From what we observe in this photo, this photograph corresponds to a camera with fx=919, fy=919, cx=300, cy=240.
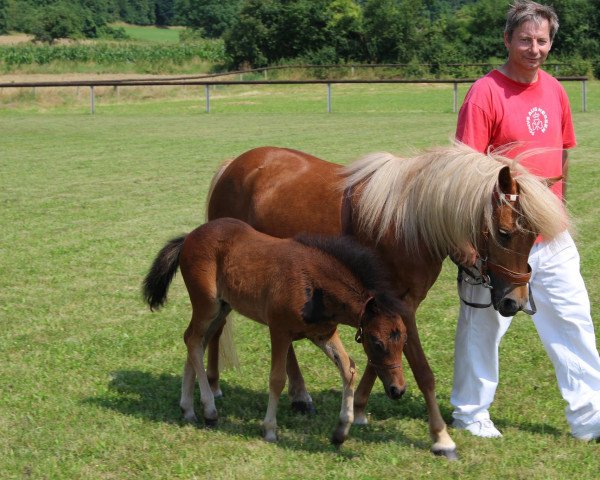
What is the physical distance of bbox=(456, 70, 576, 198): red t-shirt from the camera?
4.85 meters

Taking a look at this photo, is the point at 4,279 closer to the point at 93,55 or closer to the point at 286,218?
the point at 286,218

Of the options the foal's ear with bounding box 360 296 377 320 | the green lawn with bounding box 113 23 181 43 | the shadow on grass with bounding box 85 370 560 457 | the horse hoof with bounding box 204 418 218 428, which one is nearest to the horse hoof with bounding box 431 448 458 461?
the shadow on grass with bounding box 85 370 560 457

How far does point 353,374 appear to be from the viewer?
484 centimetres

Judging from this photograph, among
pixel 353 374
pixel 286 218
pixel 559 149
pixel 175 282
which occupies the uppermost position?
pixel 559 149

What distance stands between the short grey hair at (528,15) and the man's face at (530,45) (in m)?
0.03

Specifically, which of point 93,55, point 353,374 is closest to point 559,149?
point 353,374

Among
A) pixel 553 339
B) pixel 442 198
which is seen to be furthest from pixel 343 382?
pixel 553 339

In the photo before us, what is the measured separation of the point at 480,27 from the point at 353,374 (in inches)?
2086

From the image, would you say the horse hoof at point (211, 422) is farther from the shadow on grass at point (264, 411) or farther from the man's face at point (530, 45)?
the man's face at point (530, 45)

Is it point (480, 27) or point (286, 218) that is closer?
point (286, 218)

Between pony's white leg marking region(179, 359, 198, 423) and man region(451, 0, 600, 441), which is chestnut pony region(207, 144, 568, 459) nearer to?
man region(451, 0, 600, 441)

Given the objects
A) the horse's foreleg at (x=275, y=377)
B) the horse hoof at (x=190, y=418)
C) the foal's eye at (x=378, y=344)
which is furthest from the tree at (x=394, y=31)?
the foal's eye at (x=378, y=344)

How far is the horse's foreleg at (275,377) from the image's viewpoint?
189 inches

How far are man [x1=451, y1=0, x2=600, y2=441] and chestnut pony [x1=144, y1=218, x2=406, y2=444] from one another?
0.74 metres
